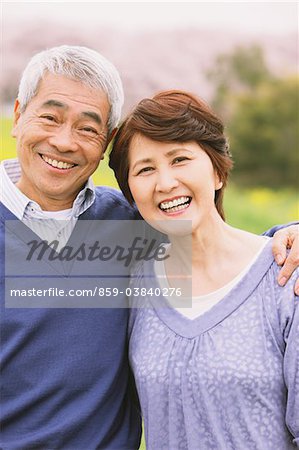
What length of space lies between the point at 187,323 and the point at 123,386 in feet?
1.24

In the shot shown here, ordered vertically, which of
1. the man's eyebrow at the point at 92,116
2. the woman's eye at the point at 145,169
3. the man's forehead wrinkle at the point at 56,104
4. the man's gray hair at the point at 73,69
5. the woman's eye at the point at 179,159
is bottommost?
the woman's eye at the point at 145,169

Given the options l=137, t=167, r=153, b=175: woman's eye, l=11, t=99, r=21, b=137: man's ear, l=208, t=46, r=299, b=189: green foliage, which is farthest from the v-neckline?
l=208, t=46, r=299, b=189: green foliage

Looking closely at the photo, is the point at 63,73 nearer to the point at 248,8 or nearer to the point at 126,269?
the point at 126,269

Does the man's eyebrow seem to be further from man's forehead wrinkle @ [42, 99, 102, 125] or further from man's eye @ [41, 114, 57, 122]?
man's eye @ [41, 114, 57, 122]

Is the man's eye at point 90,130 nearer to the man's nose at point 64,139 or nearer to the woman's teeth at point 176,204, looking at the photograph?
the man's nose at point 64,139

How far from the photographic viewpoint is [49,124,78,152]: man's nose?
242 cm

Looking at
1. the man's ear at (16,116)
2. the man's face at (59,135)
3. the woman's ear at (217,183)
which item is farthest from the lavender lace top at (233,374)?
the man's ear at (16,116)

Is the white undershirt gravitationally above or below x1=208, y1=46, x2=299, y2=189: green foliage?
above

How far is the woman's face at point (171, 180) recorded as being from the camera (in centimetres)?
225

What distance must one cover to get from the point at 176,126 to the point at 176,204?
0.25m

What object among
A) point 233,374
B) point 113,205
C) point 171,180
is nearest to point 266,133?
point 113,205

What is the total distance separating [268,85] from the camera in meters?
17.4

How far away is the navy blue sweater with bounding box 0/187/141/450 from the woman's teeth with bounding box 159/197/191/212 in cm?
45

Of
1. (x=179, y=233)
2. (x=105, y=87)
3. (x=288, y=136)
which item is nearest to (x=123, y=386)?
(x=179, y=233)
